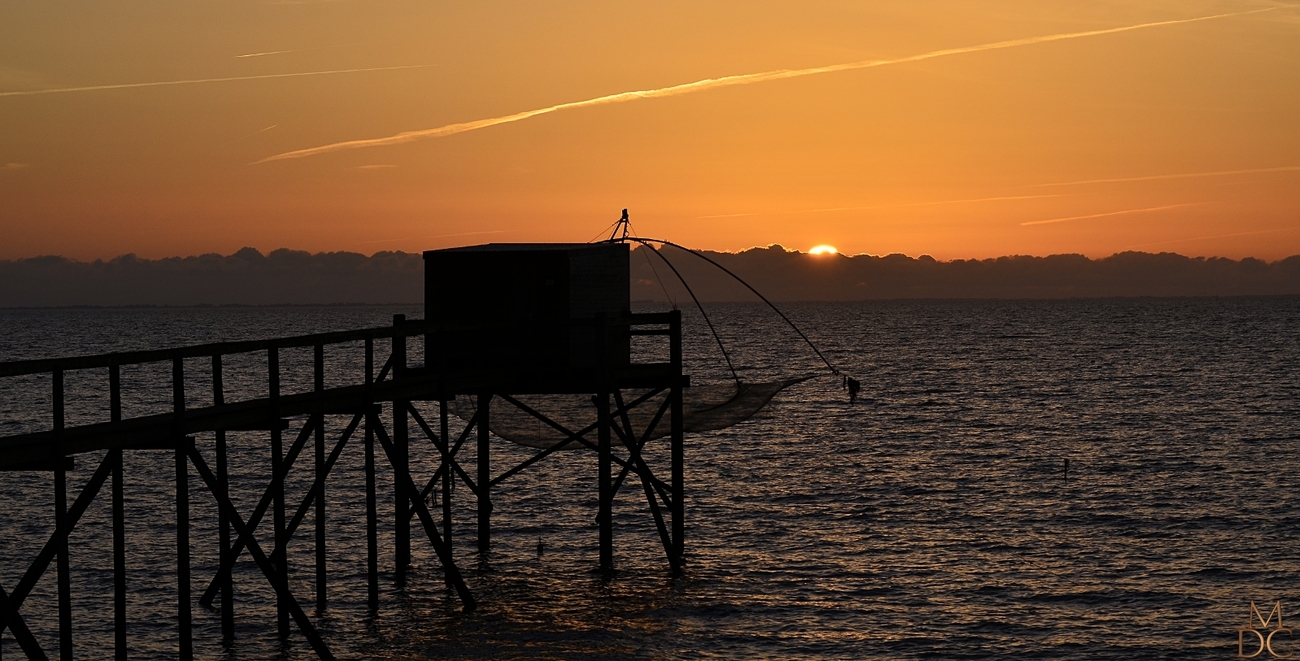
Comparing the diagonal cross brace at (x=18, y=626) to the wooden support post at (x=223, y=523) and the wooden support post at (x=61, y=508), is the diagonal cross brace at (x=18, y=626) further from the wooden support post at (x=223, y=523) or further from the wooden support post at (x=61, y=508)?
the wooden support post at (x=223, y=523)

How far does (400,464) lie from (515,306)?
4.57 m

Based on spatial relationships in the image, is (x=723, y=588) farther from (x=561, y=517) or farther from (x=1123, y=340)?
(x=1123, y=340)

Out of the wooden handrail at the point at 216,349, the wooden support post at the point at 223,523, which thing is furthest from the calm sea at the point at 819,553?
the wooden handrail at the point at 216,349

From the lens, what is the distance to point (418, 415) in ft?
93.1

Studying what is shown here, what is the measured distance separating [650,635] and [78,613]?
450 inches

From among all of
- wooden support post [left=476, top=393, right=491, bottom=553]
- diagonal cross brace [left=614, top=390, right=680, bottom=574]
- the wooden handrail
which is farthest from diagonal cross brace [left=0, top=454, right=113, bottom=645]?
diagonal cross brace [left=614, top=390, right=680, bottom=574]

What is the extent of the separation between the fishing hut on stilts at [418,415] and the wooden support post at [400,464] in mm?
58

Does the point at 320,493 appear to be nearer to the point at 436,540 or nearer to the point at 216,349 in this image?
the point at 436,540

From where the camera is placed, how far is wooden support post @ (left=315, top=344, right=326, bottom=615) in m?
22.5

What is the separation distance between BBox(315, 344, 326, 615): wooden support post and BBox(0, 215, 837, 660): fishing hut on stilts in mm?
39

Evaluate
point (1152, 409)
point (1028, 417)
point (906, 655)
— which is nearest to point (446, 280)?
point (906, 655)

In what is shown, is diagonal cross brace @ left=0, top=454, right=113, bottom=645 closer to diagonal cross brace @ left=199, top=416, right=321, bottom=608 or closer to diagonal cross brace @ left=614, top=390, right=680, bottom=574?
diagonal cross brace @ left=199, top=416, right=321, bottom=608

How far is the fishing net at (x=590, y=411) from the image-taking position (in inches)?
1197

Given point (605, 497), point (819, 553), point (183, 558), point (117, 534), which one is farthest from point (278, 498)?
point (819, 553)
